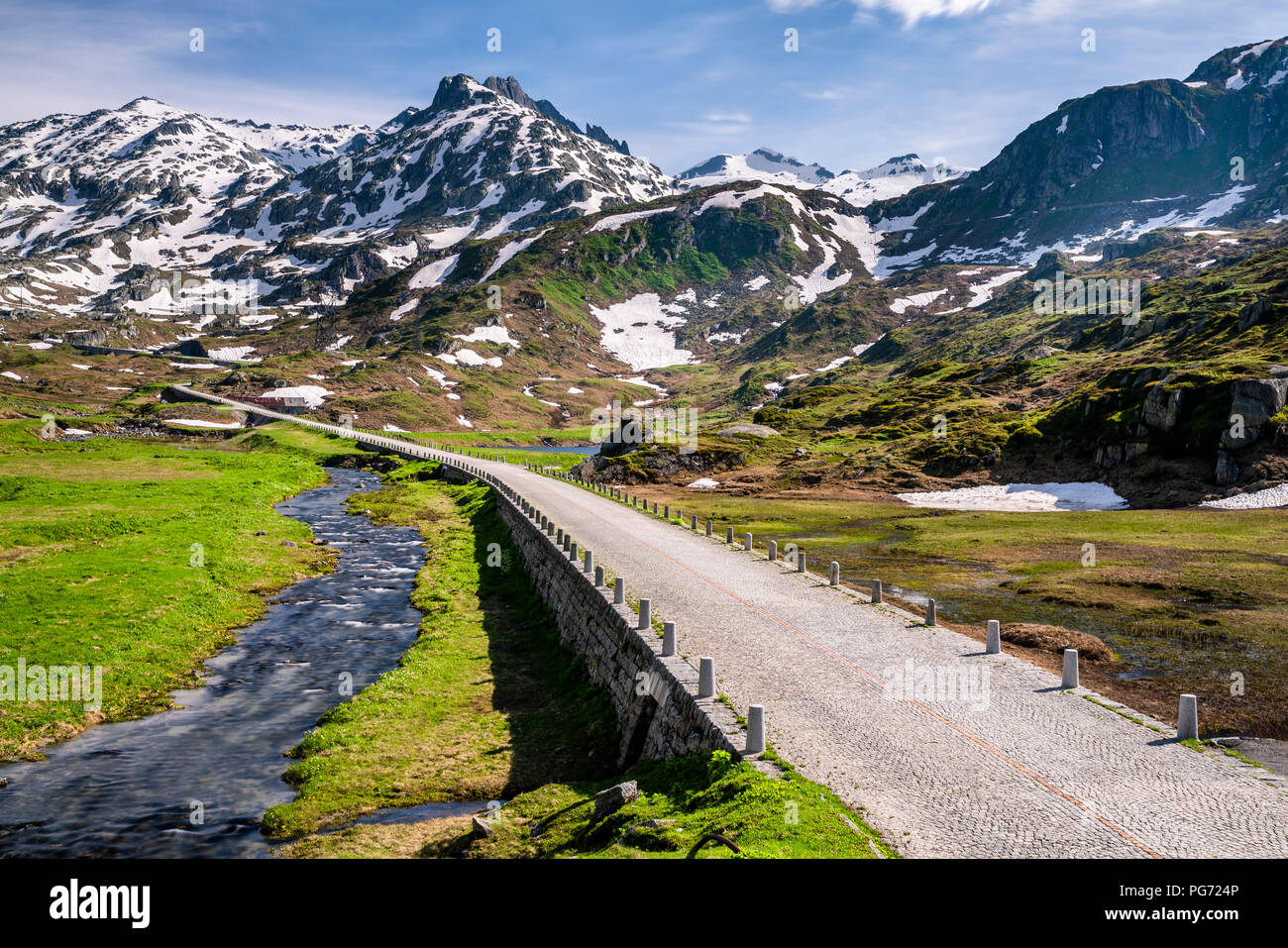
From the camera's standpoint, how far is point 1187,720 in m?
17.4

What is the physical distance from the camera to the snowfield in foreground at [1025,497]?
68.8m

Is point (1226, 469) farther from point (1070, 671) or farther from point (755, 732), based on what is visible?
point (755, 732)

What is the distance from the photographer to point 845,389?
162 m

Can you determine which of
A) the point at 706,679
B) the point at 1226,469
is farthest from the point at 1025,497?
the point at 706,679

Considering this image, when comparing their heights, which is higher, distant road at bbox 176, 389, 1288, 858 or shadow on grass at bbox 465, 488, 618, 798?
distant road at bbox 176, 389, 1288, 858

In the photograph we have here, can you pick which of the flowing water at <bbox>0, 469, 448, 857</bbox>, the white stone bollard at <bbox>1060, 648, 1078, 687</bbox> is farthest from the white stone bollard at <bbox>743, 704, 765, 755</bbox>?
the flowing water at <bbox>0, 469, 448, 857</bbox>

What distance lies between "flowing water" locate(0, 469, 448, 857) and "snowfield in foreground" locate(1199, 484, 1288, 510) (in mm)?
56580

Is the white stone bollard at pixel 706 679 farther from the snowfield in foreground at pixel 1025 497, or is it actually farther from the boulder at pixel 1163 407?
the boulder at pixel 1163 407

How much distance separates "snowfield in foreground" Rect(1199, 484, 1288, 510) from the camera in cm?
5772

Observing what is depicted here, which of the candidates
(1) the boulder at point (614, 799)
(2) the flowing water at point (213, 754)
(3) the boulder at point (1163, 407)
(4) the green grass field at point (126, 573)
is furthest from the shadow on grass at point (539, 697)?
(3) the boulder at point (1163, 407)

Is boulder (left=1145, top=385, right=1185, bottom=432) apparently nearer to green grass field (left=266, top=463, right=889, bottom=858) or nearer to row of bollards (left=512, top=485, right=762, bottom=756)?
row of bollards (left=512, top=485, right=762, bottom=756)

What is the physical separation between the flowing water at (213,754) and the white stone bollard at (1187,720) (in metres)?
20.4

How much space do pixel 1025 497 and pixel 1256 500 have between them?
17324 mm

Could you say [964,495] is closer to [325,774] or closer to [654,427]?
[654,427]
